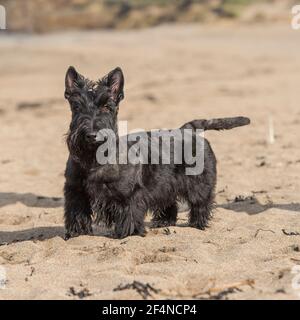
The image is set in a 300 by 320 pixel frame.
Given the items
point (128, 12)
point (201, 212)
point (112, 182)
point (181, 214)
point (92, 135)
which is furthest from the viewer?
point (128, 12)

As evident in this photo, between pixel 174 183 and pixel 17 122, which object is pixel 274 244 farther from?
pixel 17 122

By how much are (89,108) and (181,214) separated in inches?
87.4

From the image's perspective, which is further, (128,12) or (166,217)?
(128,12)

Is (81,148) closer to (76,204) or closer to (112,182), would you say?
(112,182)

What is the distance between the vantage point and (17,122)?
594 inches

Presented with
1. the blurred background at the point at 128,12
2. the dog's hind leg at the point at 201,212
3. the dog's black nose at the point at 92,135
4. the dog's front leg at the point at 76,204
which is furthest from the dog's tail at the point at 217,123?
A: the blurred background at the point at 128,12

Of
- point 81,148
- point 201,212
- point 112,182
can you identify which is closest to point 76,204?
point 112,182

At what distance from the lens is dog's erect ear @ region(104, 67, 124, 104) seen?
6.47 meters

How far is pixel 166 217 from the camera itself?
7.41m

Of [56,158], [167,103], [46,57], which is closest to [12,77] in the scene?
[46,57]

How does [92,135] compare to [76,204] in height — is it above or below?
above

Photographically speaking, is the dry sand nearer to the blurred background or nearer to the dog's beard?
the dog's beard

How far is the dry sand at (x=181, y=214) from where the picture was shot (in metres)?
5.52

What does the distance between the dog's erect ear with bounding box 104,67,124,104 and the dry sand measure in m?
1.27
